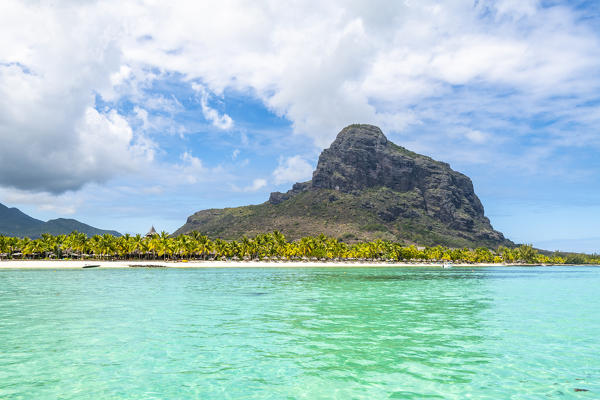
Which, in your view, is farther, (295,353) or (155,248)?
(155,248)

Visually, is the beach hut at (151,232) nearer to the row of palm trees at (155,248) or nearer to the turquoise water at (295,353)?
the row of palm trees at (155,248)

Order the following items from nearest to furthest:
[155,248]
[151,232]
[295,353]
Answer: [295,353] < [155,248] < [151,232]

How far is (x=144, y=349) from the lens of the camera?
19312mm

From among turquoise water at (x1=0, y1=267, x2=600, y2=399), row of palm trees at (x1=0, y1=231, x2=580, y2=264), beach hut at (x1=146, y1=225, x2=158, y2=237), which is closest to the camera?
turquoise water at (x1=0, y1=267, x2=600, y2=399)

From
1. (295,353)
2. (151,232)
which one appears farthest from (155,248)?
(295,353)

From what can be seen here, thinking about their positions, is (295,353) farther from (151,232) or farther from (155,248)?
(151,232)

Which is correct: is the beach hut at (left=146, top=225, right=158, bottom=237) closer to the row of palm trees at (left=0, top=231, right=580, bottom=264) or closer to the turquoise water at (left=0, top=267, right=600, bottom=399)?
the row of palm trees at (left=0, top=231, right=580, bottom=264)

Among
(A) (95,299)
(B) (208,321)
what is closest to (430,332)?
(B) (208,321)

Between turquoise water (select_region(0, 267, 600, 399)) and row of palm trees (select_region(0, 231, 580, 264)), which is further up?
row of palm trees (select_region(0, 231, 580, 264))

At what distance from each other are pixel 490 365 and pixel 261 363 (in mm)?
9239

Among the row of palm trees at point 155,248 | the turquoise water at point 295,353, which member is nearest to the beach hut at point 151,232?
the row of palm trees at point 155,248

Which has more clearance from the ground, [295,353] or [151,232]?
[151,232]

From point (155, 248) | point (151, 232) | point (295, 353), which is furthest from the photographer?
point (151, 232)

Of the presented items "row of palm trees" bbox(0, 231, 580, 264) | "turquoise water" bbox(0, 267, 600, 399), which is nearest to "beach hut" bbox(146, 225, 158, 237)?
"row of palm trees" bbox(0, 231, 580, 264)
